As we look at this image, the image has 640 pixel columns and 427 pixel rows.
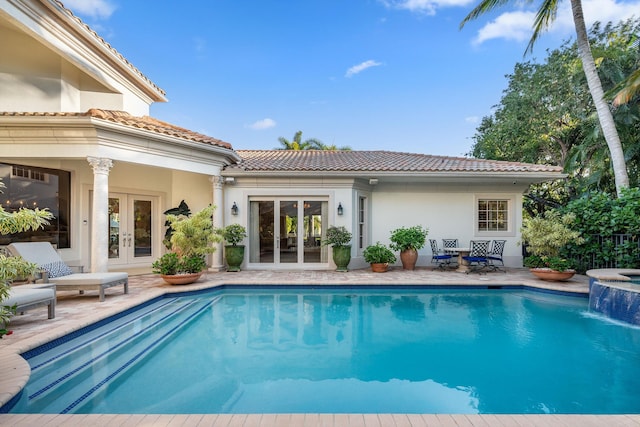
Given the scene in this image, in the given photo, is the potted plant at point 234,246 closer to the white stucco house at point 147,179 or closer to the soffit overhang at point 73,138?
the white stucco house at point 147,179

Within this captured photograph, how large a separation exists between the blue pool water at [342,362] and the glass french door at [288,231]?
3.88 m

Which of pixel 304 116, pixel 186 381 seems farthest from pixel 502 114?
pixel 186 381

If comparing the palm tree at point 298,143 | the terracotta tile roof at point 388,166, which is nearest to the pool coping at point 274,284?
the terracotta tile roof at point 388,166

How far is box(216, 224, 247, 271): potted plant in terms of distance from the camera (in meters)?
10.4

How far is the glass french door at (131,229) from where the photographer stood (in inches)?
440

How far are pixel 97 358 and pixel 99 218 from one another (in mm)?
4901

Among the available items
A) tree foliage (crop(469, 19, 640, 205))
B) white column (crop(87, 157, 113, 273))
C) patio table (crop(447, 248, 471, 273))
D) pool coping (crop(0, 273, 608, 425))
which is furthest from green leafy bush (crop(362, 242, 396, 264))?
tree foliage (crop(469, 19, 640, 205))

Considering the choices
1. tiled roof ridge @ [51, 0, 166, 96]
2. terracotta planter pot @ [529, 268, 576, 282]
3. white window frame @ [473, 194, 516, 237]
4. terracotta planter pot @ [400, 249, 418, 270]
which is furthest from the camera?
white window frame @ [473, 194, 516, 237]

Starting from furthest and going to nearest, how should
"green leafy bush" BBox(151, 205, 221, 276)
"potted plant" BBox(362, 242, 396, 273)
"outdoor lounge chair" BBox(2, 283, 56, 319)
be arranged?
"potted plant" BBox(362, 242, 396, 273)
"green leafy bush" BBox(151, 205, 221, 276)
"outdoor lounge chair" BBox(2, 283, 56, 319)

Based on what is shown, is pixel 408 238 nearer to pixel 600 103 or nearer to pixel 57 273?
pixel 600 103

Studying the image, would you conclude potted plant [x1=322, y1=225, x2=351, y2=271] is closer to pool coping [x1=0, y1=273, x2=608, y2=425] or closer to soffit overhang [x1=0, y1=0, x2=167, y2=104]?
pool coping [x1=0, y1=273, x2=608, y2=425]

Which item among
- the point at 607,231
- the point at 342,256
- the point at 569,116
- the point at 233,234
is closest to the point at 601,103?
the point at 607,231

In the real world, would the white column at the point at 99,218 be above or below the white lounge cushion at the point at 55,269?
above

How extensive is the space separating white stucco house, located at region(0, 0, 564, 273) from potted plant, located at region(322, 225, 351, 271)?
0.62 meters
